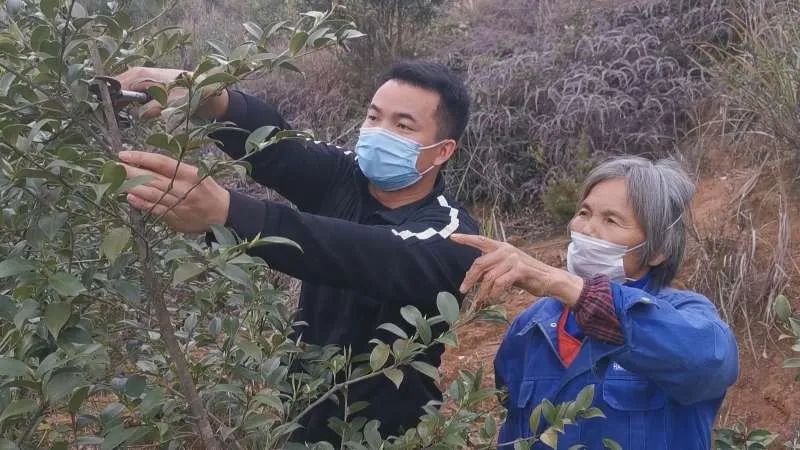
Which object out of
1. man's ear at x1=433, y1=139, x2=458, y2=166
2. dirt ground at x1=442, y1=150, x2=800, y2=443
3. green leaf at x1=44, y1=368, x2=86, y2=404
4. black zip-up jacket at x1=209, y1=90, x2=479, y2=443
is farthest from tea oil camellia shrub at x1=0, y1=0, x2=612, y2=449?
dirt ground at x1=442, y1=150, x2=800, y2=443

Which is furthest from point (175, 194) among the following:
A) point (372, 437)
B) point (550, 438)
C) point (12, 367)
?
point (550, 438)

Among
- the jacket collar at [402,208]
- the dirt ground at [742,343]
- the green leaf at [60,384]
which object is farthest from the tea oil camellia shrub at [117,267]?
the dirt ground at [742,343]

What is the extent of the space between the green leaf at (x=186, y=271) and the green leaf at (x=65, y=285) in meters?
0.13

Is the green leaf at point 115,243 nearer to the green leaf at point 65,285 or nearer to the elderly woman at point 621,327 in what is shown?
the green leaf at point 65,285

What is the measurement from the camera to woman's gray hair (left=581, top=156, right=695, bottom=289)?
2.07 metres

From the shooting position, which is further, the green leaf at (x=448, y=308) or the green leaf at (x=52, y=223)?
the green leaf at (x=448, y=308)

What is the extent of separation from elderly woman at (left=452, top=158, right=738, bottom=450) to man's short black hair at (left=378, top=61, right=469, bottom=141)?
378 millimetres

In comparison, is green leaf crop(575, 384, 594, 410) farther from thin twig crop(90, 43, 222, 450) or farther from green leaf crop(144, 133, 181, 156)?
green leaf crop(144, 133, 181, 156)

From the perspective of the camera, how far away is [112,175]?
1.10m

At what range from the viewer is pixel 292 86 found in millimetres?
7629

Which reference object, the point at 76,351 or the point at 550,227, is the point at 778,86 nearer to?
the point at 550,227

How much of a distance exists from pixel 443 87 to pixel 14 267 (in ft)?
4.32

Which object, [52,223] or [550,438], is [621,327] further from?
[52,223]

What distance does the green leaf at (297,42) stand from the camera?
53.1 inches
